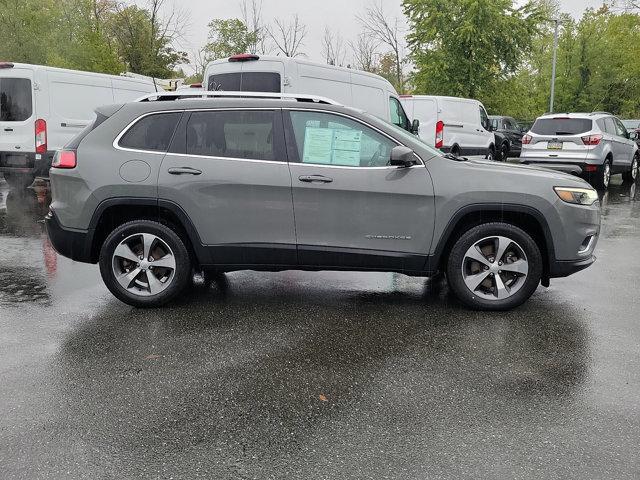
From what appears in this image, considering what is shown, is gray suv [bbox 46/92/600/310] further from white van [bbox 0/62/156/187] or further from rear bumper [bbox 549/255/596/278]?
white van [bbox 0/62/156/187]

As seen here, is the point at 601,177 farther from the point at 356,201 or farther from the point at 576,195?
the point at 356,201

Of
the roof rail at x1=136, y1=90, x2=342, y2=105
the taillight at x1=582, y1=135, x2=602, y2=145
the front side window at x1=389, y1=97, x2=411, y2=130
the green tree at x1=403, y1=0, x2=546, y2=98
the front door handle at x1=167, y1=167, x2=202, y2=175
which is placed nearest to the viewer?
the front door handle at x1=167, y1=167, x2=202, y2=175

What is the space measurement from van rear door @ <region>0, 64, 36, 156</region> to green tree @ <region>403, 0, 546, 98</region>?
18.8m

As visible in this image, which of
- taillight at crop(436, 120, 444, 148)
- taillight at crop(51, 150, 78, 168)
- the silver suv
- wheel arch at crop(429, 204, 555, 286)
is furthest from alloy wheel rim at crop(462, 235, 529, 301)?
taillight at crop(436, 120, 444, 148)

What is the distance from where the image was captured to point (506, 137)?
82.7ft

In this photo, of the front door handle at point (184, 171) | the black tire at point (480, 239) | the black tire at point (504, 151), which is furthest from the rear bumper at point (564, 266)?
the black tire at point (504, 151)

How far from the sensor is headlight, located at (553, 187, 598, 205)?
17.0 ft

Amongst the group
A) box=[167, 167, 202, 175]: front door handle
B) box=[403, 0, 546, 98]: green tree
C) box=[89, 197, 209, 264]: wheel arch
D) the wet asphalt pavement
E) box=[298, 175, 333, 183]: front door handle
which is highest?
box=[403, 0, 546, 98]: green tree

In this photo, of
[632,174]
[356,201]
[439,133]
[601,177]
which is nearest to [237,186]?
[356,201]

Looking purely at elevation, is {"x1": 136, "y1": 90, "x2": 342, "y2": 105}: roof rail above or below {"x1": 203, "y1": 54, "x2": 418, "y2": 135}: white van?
below

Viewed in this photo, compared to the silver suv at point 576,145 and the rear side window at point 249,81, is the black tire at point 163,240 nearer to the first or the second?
the rear side window at point 249,81

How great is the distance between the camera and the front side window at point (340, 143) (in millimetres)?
5250

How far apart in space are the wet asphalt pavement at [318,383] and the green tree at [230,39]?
132ft

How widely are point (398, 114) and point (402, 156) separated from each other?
8739mm
